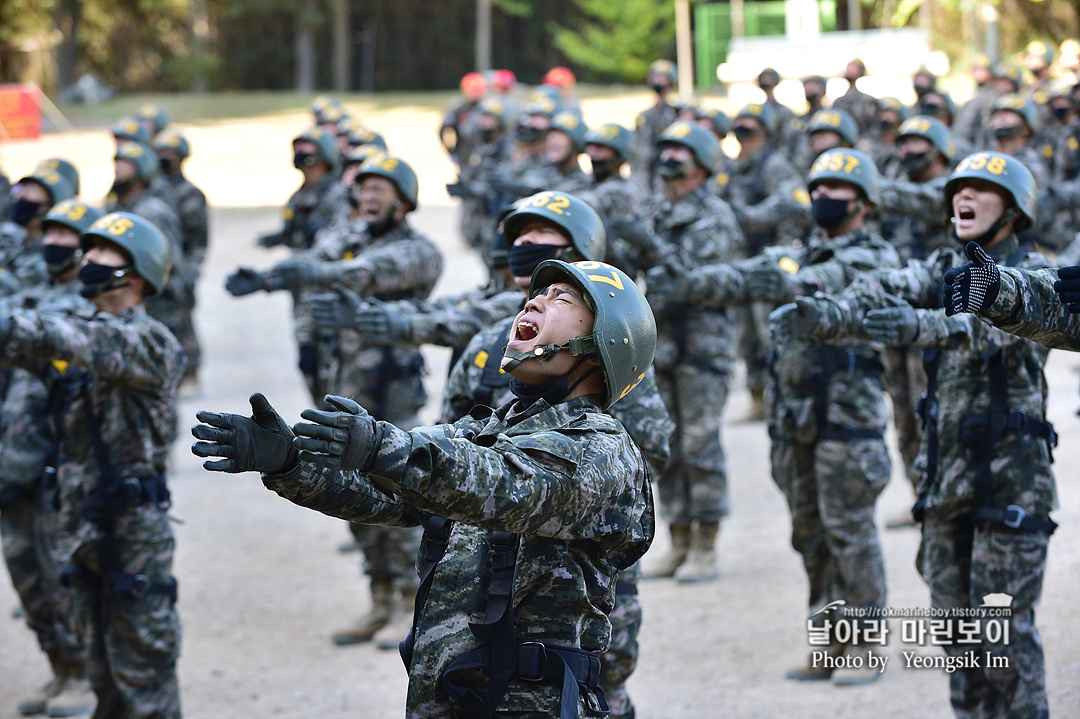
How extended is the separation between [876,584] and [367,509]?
3989 millimetres

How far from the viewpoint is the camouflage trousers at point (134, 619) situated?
5680 mm

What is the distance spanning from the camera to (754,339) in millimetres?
12109

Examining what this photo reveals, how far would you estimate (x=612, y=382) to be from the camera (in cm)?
344

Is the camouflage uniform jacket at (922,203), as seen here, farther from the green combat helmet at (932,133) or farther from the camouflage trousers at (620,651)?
the camouflage trousers at (620,651)

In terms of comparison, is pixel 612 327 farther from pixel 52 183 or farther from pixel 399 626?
pixel 52 183

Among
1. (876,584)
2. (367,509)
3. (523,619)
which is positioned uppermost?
(367,509)

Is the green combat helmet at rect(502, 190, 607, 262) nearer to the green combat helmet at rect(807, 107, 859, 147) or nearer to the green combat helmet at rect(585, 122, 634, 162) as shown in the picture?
the green combat helmet at rect(585, 122, 634, 162)

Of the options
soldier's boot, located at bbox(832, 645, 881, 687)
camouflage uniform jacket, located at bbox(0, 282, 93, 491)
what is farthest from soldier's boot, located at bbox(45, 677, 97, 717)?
soldier's boot, located at bbox(832, 645, 881, 687)

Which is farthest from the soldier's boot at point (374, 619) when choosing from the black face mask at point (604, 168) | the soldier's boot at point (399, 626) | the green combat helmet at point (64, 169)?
the black face mask at point (604, 168)

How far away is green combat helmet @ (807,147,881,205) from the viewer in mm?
6641

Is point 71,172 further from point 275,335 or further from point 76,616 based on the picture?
point 275,335

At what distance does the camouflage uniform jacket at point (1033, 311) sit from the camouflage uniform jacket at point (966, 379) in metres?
1.00

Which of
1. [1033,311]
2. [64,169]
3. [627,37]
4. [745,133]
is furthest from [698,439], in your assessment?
[627,37]

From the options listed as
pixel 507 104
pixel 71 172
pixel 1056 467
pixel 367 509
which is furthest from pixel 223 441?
pixel 507 104
